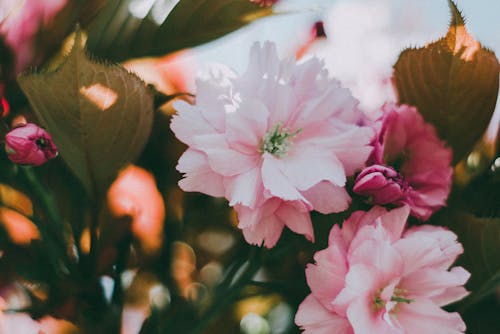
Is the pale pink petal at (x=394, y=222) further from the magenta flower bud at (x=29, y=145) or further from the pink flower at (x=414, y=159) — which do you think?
the magenta flower bud at (x=29, y=145)

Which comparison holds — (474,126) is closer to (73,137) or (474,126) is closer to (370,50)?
(370,50)

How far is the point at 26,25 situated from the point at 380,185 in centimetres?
16

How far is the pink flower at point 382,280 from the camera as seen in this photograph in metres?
A: 0.23

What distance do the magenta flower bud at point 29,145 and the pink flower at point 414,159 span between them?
12cm

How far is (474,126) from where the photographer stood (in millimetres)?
281

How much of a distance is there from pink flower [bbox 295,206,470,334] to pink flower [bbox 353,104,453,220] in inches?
0.4

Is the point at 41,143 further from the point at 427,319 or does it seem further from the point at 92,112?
the point at 427,319

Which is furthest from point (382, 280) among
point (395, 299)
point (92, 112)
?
point (92, 112)

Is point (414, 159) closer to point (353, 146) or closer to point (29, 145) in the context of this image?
point (353, 146)

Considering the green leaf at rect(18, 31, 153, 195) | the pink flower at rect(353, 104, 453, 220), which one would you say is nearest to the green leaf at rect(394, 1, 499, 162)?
the pink flower at rect(353, 104, 453, 220)

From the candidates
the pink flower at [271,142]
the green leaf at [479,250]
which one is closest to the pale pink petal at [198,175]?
the pink flower at [271,142]

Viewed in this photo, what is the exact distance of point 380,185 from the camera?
237mm

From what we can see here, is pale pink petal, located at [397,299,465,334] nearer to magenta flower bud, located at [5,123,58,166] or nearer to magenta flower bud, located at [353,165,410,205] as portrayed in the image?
A: magenta flower bud, located at [353,165,410,205]

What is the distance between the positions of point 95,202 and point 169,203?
0.12ft
